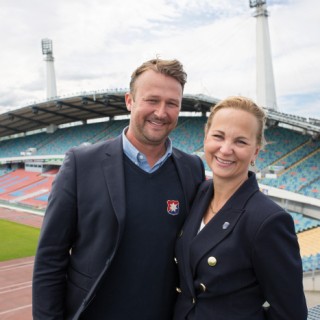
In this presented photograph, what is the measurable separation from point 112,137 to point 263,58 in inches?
639

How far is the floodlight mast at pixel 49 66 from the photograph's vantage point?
52344 mm

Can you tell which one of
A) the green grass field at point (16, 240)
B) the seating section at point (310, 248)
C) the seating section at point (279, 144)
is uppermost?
the seating section at point (279, 144)

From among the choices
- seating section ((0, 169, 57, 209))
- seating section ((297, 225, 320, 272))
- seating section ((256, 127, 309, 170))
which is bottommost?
seating section ((0, 169, 57, 209))

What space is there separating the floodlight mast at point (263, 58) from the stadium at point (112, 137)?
251 cm

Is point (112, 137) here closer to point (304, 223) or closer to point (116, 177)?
point (304, 223)

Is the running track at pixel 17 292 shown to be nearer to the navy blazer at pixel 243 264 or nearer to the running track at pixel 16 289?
the running track at pixel 16 289

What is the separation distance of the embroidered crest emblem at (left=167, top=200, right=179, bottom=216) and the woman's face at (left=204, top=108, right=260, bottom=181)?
379 millimetres

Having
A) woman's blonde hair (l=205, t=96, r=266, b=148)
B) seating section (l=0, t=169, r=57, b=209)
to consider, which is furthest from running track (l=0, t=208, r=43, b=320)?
seating section (l=0, t=169, r=57, b=209)

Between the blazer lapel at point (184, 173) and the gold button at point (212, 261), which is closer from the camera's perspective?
the gold button at point (212, 261)

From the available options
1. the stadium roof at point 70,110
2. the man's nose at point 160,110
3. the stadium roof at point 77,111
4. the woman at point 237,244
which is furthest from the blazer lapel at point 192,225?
the stadium roof at point 70,110

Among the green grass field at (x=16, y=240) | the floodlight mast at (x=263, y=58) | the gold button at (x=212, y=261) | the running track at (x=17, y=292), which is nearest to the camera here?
the gold button at (x=212, y=261)

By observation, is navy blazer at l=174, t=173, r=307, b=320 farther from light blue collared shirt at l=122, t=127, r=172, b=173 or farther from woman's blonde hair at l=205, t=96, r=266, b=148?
light blue collared shirt at l=122, t=127, r=172, b=173

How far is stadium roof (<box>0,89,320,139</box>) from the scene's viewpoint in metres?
26.0

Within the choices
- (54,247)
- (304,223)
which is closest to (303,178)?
(304,223)
